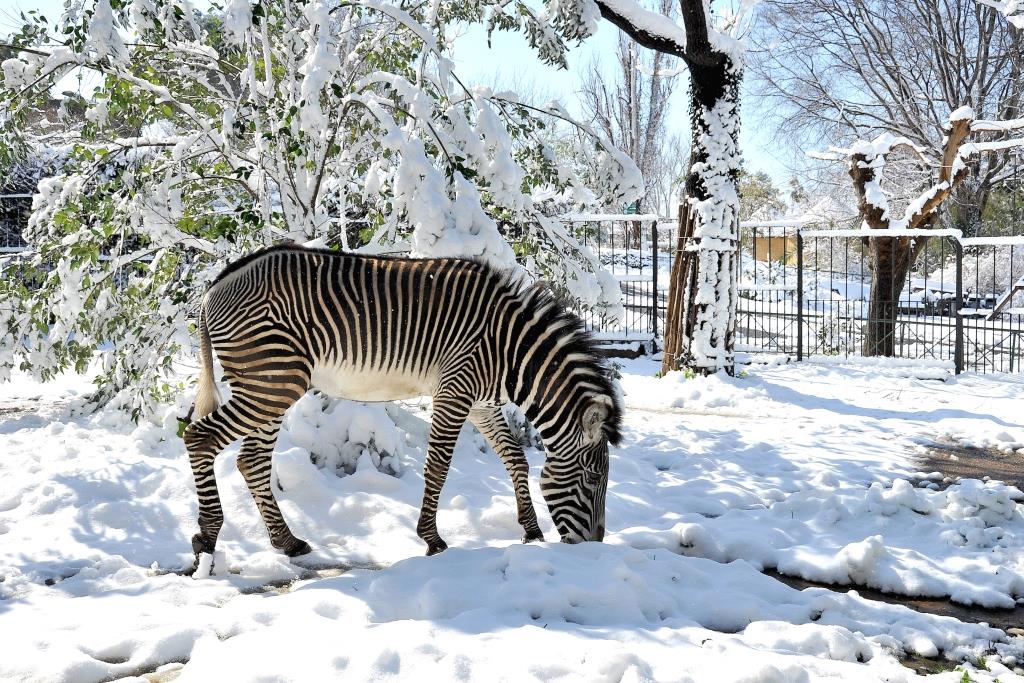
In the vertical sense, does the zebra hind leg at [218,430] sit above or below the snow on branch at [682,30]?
below

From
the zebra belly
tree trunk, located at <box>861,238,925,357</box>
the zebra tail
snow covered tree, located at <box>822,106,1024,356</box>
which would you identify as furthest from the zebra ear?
tree trunk, located at <box>861,238,925,357</box>

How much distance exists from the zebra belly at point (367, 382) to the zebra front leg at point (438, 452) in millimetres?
262

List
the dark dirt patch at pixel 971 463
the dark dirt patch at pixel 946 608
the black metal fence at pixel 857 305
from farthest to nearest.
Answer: the black metal fence at pixel 857 305
the dark dirt patch at pixel 971 463
the dark dirt patch at pixel 946 608

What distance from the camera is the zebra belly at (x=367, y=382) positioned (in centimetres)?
530

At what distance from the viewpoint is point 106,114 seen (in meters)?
7.05

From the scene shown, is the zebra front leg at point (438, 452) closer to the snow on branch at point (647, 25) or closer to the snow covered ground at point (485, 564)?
the snow covered ground at point (485, 564)

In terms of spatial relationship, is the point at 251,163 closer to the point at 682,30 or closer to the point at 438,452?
the point at 438,452

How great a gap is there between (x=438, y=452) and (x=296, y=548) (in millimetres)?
1038

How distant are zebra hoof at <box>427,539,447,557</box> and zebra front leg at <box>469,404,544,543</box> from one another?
54cm

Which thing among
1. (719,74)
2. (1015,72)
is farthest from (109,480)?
(1015,72)

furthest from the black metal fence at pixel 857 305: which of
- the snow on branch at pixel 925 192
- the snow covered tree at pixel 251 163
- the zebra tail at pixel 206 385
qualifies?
the zebra tail at pixel 206 385

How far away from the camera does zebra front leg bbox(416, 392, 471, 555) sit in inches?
200

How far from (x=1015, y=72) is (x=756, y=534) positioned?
68.7 ft

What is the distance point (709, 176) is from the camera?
11.6m
